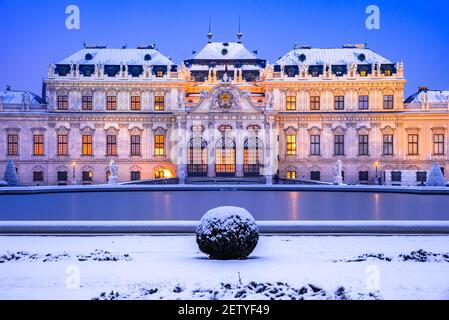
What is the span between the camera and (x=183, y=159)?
45.5 meters

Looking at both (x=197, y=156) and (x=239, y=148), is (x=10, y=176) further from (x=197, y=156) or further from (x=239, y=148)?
(x=239, y=148)

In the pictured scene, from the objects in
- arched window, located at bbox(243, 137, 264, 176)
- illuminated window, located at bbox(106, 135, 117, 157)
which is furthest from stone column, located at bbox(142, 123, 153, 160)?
arched window, located at bbox(243, 137, 264, 176)

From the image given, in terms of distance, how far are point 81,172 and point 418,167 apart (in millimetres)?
31785

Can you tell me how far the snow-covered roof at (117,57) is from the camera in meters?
48.5

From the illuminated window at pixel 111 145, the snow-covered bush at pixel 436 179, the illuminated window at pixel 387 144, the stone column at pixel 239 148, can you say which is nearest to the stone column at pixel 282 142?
→ the stone column at pixel 239 148

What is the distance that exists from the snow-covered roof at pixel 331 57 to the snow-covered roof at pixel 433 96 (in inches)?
171

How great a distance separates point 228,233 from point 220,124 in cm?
3643

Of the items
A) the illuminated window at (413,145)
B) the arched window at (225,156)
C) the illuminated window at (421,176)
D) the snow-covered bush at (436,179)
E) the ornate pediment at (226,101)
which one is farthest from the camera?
the illuminated window at (413,145)

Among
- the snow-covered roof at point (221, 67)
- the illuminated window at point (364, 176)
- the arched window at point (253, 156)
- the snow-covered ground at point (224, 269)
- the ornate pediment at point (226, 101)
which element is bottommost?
the snow-covered ground at point (224, 269)

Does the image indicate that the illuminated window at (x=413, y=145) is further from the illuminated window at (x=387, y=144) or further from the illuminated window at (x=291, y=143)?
the illuminated window at (x=291, y=143)

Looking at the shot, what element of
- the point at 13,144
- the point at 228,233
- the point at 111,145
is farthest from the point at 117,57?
the point at 228,233

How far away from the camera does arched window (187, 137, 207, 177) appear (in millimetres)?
45625
